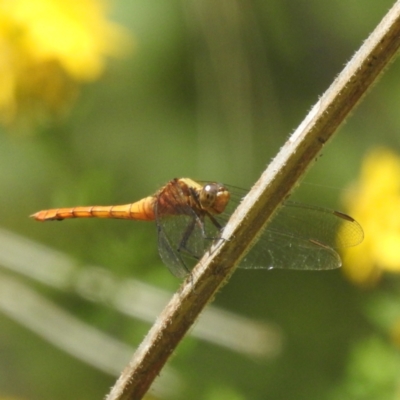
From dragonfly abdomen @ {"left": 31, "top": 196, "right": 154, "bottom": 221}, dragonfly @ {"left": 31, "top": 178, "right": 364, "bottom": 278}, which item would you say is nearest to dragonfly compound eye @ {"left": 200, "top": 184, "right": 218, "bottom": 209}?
dragonfly @ {"left": 31, "top": 178, "right": 364, "bottom": 278}

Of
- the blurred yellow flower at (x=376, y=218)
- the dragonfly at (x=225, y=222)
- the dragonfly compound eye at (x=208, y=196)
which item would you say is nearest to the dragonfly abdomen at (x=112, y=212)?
the dragonfly at (x=225, y=222)

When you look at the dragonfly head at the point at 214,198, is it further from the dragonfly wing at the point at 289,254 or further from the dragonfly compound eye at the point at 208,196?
the dragonfly wing at the point at 289,254

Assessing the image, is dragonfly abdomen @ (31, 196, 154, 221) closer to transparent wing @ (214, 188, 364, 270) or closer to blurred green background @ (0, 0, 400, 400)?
blurred green background @ (0, 0, 400, 400)

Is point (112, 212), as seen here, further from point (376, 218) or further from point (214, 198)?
point (376, 218)

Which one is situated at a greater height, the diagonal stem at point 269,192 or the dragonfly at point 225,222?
the diagonal stem at point 269,192

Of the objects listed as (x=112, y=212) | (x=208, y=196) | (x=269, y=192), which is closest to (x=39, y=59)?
(x=112, y=212)

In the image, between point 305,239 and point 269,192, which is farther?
point 305,239
